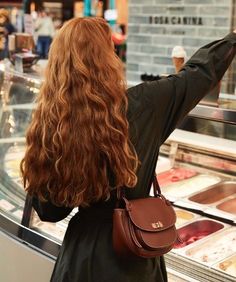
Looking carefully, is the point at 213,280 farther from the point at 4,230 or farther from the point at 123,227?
the point at 4,230

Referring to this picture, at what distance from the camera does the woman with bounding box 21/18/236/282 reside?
1655 mm

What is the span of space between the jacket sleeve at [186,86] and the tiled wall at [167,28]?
3683 mm

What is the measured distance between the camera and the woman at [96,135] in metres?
1.66

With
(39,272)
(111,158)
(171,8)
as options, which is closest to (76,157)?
(111,158)

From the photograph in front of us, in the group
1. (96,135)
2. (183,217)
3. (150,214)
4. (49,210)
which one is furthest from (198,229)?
(96,135)

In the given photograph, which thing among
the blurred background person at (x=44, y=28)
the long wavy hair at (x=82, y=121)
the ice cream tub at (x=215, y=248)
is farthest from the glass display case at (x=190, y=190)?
the blurred background person at (x=44, y=28)

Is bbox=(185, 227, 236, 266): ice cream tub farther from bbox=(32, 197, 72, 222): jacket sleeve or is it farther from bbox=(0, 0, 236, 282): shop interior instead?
bbox=(32, 197, 72, 222): jacket sleeve

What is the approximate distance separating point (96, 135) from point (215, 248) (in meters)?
1.03

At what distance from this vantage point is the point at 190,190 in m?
2.96

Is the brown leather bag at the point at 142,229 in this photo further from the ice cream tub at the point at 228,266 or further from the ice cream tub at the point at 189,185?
the ice cream tub at the point at 189,185

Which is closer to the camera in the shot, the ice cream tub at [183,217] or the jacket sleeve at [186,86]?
the jacket sleeve at [186,86]

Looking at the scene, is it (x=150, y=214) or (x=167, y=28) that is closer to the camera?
(x=150, y=214)

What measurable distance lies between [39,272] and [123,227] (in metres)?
0.96

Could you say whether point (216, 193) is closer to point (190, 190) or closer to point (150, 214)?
point (190, 190)
